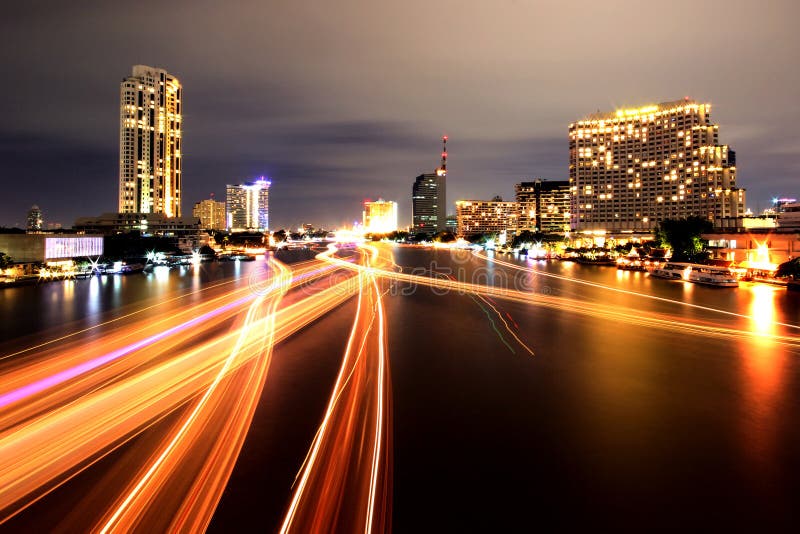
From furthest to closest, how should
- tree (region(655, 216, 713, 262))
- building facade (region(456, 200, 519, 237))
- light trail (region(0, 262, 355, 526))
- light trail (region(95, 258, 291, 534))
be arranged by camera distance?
1. building facade (region(456, 200, 519, 237))
2. tree (region(655, 216, 713, 262))
3. light trail (region(0, 262, 355, 526))
4. light trail (region(95, 258, 291, 534))

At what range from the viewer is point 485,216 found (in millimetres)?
170375

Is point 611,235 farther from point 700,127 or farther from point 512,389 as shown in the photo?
point 512,389

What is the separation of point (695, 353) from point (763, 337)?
12.0ft

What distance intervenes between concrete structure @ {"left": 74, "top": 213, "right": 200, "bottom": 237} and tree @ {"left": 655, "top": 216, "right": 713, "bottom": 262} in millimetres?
77646

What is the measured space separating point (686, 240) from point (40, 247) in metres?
57.5

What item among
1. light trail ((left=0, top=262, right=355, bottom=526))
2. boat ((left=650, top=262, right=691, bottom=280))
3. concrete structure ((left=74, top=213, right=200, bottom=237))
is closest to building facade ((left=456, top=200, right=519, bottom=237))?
concrete structure ((left=74, top=213, right=200, bottom=237))

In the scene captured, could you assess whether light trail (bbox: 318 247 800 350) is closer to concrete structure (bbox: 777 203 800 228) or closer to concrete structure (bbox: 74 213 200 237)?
concrete structure (bbox: 777 203 800 228)

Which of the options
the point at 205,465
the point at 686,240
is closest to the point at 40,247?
the point at 205,465

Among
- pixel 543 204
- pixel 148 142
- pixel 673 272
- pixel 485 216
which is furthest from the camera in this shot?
pixel 485 216

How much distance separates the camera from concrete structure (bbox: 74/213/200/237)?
8475cm

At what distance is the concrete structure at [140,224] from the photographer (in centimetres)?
8475

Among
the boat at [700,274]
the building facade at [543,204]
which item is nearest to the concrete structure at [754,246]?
the boat at [700,274]

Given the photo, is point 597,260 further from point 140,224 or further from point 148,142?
point 148,142

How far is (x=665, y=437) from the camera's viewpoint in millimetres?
6648
